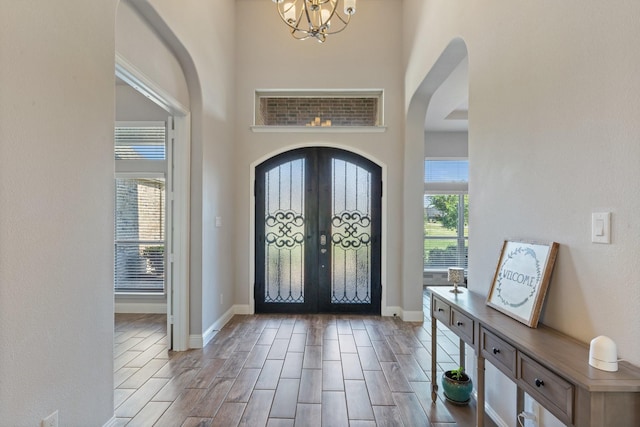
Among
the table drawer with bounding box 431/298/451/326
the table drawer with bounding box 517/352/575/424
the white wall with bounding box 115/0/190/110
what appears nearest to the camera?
the table drawer with bounding box 517/352/575/424

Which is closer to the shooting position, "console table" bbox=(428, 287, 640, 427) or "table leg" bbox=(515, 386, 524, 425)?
"console table" bbox=(428, 287, 640, 427)

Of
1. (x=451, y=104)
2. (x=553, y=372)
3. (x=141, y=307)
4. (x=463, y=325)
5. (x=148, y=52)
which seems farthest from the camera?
(x=451, y=104)

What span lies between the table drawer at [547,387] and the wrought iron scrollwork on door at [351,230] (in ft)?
11.1

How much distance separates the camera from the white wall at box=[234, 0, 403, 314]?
4.84 m

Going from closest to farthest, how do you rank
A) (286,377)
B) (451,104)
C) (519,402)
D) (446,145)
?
(519,402)
(286,377)
(451,104)
(446,145)

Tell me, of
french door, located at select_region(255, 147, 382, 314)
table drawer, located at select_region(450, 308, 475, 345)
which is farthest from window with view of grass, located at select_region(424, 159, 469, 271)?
table drawer, located at select_region(450, 308, 475, 345)

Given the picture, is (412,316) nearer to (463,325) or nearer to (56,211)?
(463,325)

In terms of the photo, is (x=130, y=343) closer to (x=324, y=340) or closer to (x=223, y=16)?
(x=324, y=340)

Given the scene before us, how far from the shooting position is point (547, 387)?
1.30m

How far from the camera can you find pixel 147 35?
9.11 feet

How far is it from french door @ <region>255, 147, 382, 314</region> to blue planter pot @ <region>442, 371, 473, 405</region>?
2320 millimetres

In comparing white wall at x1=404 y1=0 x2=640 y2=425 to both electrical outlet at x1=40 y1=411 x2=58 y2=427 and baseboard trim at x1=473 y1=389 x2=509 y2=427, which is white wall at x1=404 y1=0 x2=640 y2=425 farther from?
electrical outlet at x1=40 y1=411 x2=58 y2=427

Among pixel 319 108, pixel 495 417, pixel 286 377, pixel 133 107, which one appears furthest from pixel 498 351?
pixel 133 107

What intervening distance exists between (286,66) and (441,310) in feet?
13.1
